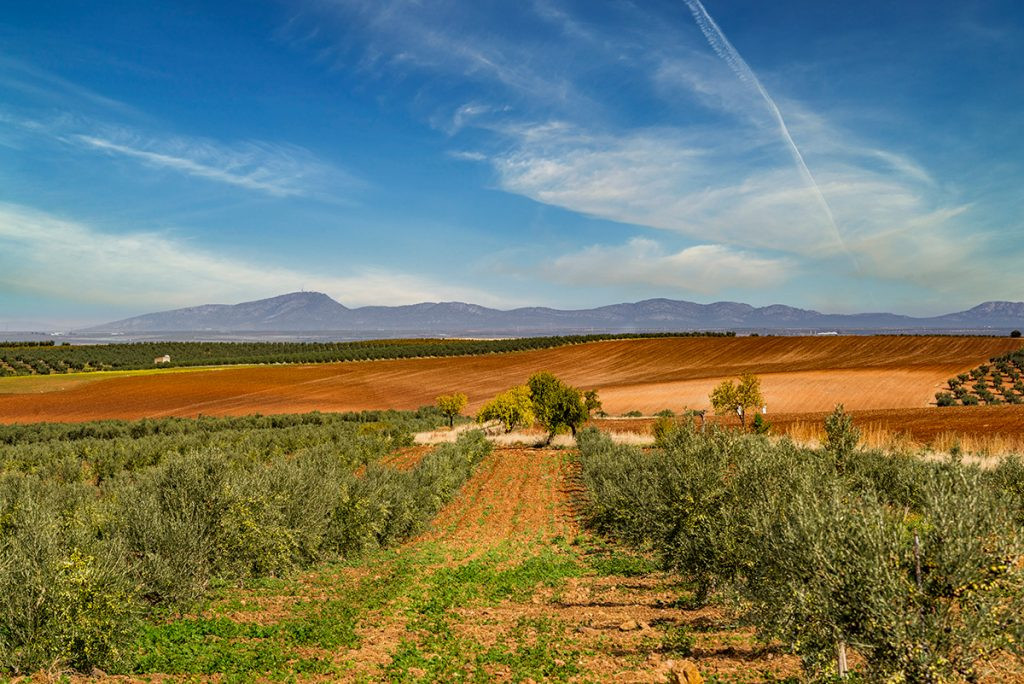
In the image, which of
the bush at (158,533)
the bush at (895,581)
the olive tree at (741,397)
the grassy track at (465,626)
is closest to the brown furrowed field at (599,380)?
the olive tree at (741,397)

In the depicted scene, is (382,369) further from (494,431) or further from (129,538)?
(129,538)

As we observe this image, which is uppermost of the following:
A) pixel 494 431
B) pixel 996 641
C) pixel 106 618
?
pixel 996 641

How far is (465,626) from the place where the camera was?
1465cm

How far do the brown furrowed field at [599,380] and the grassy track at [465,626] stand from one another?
4903cm

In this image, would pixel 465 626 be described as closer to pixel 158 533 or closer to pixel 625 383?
pixel 158 533

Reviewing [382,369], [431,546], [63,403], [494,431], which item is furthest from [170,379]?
[431,546]

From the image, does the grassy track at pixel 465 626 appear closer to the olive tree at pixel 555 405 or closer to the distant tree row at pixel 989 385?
the olive tree at pixel 555 405

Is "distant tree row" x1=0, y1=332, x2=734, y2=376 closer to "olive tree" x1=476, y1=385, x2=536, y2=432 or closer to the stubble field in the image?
the stubble field

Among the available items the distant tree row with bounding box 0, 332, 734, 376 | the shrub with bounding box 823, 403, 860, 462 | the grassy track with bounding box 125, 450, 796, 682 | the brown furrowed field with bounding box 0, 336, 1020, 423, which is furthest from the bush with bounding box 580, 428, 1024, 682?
the distant tree row with bounding box 0, 332, 734, 376

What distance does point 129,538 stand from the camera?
46.9 ft

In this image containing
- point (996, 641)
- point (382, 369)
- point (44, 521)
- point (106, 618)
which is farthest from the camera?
point (382, 369)

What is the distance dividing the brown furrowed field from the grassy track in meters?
49.0

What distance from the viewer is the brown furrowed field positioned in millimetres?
67562

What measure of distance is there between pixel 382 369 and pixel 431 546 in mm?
80649
